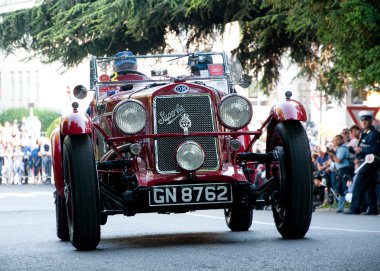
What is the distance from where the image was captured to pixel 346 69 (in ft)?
70.1

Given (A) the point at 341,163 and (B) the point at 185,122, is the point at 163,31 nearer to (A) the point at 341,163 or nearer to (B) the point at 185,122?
(A) the point at 341,163

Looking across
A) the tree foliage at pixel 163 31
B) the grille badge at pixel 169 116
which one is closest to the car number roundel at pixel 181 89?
the grille badge at pixel 169 116

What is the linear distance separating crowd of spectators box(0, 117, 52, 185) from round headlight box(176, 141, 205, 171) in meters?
35.2

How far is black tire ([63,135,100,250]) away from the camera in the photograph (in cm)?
1170

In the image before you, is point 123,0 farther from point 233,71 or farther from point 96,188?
point 96,188

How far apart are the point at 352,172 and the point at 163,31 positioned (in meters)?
7.64

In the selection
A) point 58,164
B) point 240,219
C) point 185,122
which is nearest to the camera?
point 185,122

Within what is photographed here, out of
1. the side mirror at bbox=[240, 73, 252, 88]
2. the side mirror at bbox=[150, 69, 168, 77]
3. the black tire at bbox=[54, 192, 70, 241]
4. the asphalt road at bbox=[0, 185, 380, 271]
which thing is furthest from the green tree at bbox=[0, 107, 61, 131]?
the black tire at bbox=[54, 192, 70, 241]

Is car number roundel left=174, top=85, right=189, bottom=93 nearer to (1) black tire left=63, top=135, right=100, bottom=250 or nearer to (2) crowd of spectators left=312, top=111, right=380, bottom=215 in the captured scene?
(1) black tire left=63, top=135, right=100, bottom=250

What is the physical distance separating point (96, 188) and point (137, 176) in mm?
641

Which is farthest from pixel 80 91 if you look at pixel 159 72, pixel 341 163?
pixel 341 163

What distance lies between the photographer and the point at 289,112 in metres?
12.4

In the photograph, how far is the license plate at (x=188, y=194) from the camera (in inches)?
472

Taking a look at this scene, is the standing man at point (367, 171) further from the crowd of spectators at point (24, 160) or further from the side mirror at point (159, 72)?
the crowd of spectators at point (24, 160)
